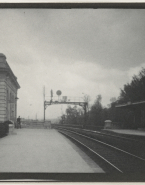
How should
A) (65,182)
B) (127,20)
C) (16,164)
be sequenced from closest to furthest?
(65,182), (16,164), (127,20)

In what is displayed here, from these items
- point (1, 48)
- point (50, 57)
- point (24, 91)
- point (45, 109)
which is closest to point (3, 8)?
point (1, 48)

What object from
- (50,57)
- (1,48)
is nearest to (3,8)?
(1,48)

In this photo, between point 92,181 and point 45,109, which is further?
point 45,109

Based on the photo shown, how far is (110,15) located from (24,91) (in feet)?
12.2

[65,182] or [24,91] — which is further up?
[24,91]

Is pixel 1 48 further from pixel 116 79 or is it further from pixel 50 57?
pixel 116 79

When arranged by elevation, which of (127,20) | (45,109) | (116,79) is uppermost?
(127,20)

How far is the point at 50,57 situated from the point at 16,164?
139 inches

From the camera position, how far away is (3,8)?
8227 millimetres

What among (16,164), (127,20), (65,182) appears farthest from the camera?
(127,20)

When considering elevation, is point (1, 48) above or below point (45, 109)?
above

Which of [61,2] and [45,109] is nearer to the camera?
[61,2]

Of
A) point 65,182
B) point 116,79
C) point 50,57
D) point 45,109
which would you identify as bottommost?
point 65,182

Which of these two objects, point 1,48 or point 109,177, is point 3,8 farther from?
point 109,177
